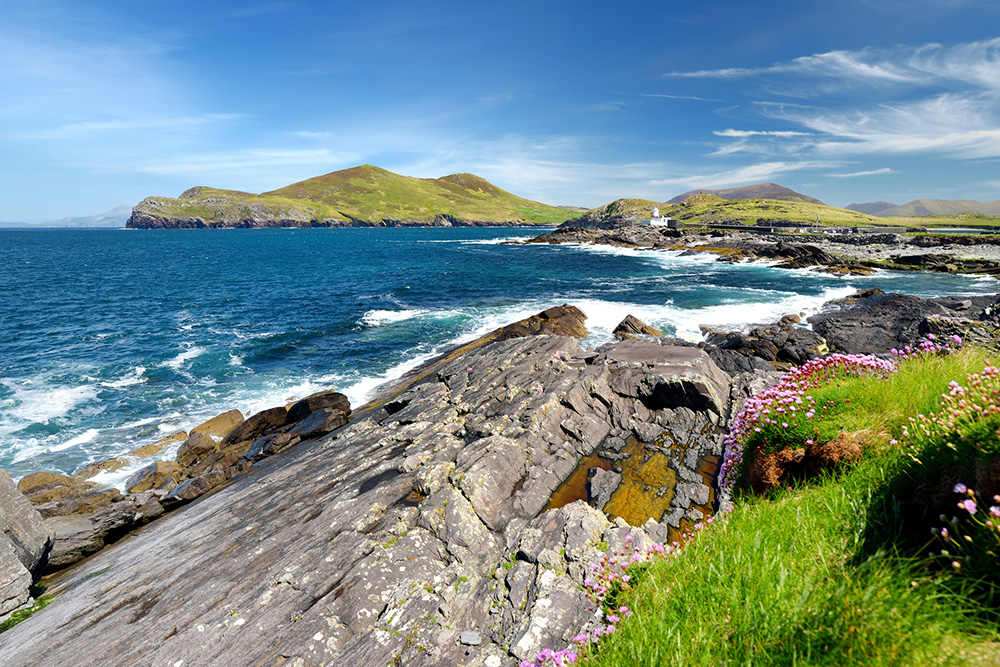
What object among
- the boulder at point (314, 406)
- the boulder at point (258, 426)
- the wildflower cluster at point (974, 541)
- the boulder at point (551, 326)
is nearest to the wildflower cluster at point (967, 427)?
the wildflower cluster at point (974, 541)

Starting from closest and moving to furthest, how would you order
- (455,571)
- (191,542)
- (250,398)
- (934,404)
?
1. (934,404)
2. (455,571)
3. (191,542)
4. (250,398)

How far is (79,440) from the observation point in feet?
70.0

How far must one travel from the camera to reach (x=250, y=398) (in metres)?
25.2

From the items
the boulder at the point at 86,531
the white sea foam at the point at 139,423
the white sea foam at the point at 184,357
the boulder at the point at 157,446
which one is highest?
the white sea foam at the point at 184,357

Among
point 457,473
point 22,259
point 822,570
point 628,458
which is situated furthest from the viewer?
point 22,259

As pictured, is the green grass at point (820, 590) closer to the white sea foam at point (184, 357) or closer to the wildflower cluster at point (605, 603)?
the wildflower cluster at point (605, 603)

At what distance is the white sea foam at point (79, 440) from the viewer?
2070 centimetres

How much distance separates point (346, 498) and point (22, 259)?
14663 centimetres

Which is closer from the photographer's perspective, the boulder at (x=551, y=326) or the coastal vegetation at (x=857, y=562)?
the coastal vegetation at (x=857, y=562)

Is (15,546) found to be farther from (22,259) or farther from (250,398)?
(22,259)

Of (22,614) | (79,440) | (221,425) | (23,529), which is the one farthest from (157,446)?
(22,614)

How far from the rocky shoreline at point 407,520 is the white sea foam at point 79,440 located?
161 inches

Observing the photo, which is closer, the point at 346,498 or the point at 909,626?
the point at 909,626

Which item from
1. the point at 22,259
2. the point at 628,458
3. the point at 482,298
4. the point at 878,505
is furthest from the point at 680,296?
the point at 22,259
